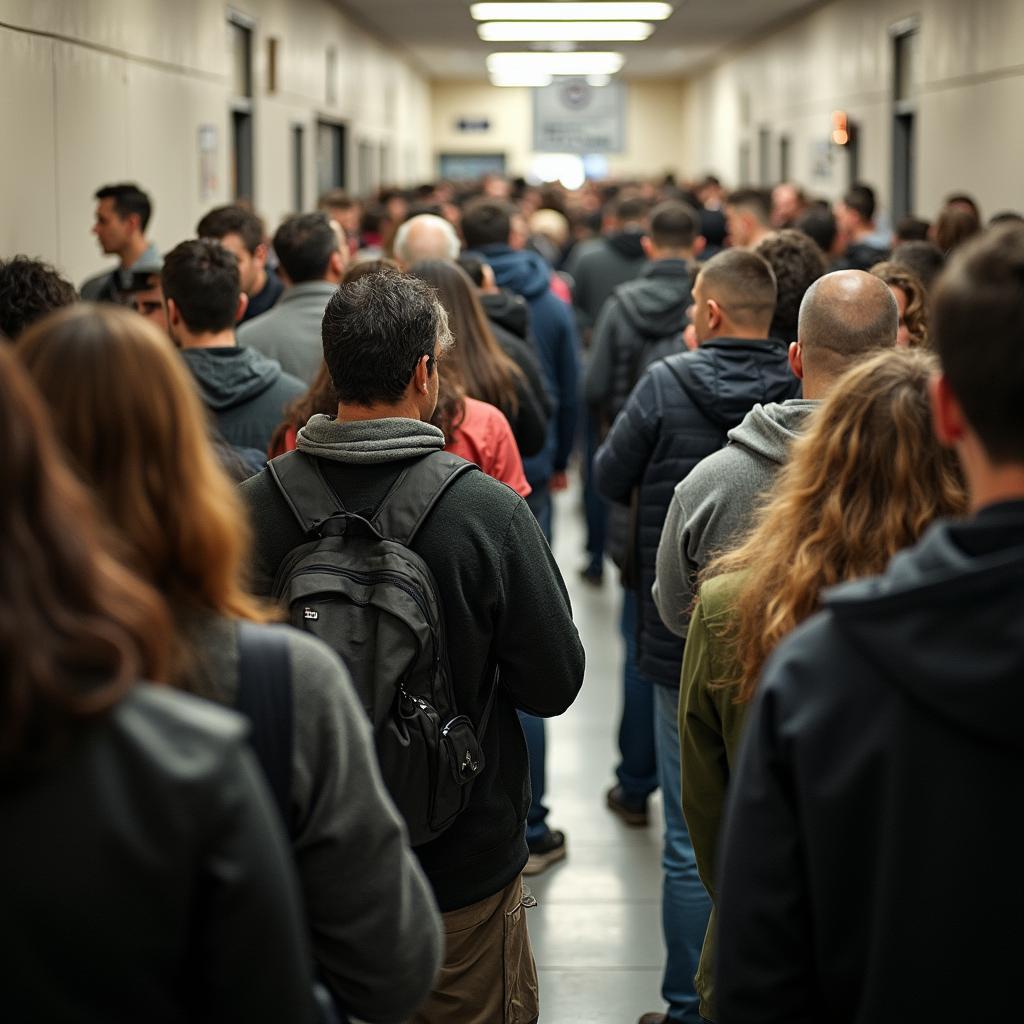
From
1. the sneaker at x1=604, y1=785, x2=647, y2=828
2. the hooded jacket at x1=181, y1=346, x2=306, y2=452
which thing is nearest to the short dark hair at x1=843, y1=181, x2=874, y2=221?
the sneaker at x1=604, y1=785, x2=647, y2=828

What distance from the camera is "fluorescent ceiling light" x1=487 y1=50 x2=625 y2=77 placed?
73.8ft

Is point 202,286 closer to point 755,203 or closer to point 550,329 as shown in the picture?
point 550,329

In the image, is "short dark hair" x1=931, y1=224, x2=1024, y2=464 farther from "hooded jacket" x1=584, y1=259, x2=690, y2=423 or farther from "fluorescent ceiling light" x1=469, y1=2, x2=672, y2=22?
"fluorescent ceiling light" x1=469, y1=2, x2=672, y2=22

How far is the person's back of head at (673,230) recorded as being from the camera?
6047mm

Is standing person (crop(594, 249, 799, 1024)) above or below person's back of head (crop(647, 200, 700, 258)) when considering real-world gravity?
below

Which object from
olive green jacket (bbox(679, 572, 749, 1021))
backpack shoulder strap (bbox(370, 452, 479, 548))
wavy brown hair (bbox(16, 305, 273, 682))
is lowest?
olive green jacket (bbox(679, 572, 749, 1021))

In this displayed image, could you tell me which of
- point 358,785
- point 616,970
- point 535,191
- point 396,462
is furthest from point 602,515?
point 535,191

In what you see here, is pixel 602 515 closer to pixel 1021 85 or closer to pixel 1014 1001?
pixel 1021 85

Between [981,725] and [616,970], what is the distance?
2861 mm

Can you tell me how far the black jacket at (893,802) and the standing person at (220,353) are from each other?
2.66 metres

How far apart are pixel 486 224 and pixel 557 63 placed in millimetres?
18408

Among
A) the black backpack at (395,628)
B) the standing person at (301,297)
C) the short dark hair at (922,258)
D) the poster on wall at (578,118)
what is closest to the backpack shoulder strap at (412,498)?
the black backpack at (395,628)

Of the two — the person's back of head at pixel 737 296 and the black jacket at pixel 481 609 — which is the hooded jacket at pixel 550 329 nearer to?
the person's back of head at pixel 737 296

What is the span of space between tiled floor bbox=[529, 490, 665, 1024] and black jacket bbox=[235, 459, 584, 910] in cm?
140
